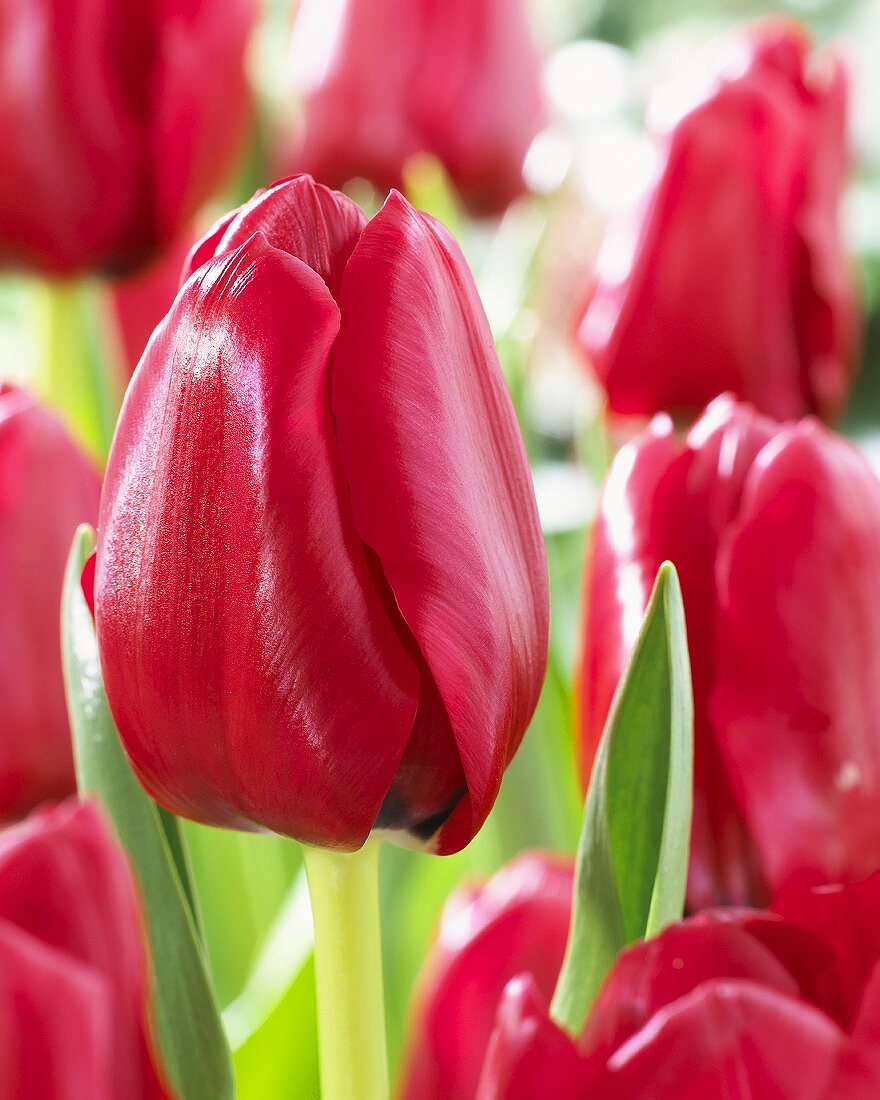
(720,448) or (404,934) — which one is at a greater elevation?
(720,448)

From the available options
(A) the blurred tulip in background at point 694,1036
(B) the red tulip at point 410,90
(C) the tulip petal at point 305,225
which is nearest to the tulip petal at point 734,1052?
(A) the blurred tulip in background at point 694,1036

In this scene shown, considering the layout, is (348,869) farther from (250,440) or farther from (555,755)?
(555,755)

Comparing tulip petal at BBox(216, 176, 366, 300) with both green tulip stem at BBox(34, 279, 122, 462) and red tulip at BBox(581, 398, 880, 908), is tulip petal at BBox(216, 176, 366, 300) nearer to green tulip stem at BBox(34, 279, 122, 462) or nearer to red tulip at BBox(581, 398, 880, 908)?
red tulip at BBox(581, 398, 880, 908)

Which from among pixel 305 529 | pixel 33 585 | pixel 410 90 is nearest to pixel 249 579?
pixel 305 529

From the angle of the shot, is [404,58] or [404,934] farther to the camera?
[404,58]

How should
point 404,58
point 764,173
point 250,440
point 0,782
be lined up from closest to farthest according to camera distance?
point 250,440
point 0,782
point 764,173
point 404,58

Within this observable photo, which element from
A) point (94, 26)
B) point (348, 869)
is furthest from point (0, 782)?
point (94, 26)
